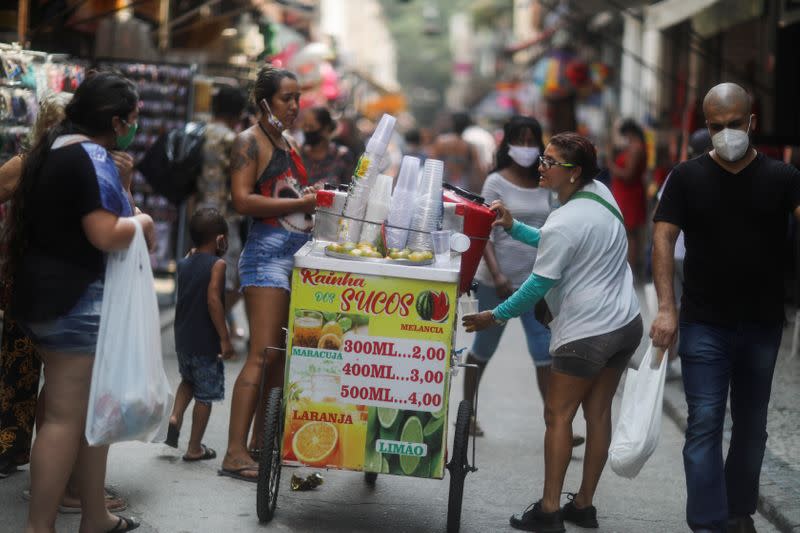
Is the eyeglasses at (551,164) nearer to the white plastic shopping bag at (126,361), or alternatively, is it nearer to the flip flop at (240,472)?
the white plastic shopping bag at (126,361)

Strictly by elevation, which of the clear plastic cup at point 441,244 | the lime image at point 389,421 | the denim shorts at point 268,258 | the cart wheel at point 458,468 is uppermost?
the clear plastic cup at point 441,244

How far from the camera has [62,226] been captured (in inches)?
177

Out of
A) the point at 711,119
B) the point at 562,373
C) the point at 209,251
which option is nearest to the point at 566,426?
the point at 562,373

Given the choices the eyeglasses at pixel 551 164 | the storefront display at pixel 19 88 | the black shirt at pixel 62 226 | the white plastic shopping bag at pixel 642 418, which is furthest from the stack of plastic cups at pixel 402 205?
the storefront display at pixel 19 88

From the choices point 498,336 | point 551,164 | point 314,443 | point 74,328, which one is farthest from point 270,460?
point 498,336

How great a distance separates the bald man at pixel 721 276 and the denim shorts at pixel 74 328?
232 cm

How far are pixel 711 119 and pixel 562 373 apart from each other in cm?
132

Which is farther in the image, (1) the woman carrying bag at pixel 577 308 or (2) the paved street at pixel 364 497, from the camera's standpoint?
(2) the paved street at pixel 364 497

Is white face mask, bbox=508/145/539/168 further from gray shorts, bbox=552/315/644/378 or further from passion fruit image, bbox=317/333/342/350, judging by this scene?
passion fruit image, bbox=317/333/342/350

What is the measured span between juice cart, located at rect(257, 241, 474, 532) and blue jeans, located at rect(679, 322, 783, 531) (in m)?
1.00

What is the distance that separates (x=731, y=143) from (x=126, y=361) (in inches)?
101

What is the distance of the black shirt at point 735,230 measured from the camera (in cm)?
502

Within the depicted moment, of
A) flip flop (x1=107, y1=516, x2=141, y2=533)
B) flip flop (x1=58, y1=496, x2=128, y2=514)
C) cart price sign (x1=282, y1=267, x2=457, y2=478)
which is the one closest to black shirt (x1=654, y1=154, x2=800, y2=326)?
cart price sign (x1=282, y1=267, x2=457, y2=478)

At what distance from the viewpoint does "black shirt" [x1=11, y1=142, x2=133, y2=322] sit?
445cm
